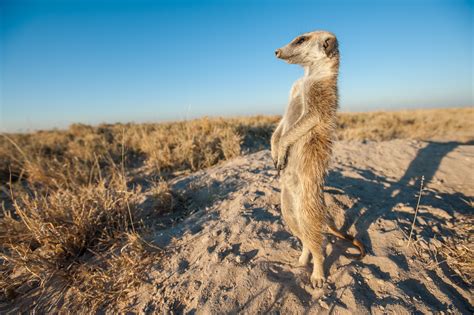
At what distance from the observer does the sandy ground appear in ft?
5.83

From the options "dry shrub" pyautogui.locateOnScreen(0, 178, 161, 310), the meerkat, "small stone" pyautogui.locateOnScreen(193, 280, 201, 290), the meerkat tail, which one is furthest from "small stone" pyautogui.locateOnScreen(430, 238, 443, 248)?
"dry shrub" pyautogui.locateOnScreen(0, 178, 161, 310)

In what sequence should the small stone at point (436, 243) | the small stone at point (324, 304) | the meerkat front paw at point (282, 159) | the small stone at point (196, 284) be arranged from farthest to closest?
the small stone at point (436, 243) < the meerkat front paw at point (282, 159) < the small stone at point (196, 284) < the small stone at point (324, 304)

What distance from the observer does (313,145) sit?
197 cm

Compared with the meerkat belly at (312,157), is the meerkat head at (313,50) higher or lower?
higher

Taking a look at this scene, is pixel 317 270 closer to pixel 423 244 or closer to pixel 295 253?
pixel 295 253

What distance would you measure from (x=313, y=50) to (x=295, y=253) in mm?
1839

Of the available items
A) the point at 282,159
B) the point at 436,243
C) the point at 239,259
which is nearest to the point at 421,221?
the point at 436,243

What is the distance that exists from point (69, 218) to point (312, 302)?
2.50 meters

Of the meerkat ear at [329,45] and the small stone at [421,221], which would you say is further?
the small stone at [421,221]

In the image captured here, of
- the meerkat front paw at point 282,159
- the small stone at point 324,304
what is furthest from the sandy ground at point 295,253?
the meerkat front paw at point 282,159

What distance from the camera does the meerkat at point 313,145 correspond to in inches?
76.5

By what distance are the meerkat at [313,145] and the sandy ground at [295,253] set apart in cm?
27

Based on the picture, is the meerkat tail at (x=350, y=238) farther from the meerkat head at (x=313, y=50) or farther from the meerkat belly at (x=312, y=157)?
the meerkat head at (x=313, y=50)

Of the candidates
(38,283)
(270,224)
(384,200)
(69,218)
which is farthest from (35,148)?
(384,200)
